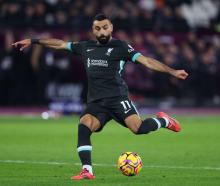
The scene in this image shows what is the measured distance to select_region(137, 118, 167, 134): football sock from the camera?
466 inches

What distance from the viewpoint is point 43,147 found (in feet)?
52.8

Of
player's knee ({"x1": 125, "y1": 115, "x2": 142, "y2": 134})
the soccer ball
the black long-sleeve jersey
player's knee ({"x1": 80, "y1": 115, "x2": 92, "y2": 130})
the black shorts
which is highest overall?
the black long-sleeve jersey

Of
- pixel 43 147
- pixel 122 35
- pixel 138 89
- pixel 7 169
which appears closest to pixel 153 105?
pixel 138 89

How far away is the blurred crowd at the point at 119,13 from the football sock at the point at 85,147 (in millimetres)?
14494

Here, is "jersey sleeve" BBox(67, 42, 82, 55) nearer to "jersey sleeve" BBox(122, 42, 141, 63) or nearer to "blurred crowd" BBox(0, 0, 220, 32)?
"jersey sleeve" BBox(122, 42, 141, 63)

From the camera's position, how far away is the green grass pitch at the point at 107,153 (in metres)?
11.1

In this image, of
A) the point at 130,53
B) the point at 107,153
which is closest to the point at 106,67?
the point at 130,53

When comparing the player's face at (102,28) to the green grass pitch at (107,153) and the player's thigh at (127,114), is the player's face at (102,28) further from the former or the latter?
the green grass pitch at (107,153)

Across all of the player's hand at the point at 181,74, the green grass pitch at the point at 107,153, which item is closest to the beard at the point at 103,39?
the player's hand at the point at 181,74

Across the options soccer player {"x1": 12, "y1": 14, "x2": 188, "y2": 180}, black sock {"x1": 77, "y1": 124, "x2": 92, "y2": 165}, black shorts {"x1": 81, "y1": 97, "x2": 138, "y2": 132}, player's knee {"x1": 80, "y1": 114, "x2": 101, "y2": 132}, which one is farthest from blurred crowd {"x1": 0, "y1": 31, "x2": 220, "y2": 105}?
black sock {"x1": 77, "y1": 124, "x2": 92, "y2": 165}

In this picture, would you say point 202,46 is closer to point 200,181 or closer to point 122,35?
point 122,35

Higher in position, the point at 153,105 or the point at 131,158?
the point at 131,158

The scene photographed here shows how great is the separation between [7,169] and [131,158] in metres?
2.01

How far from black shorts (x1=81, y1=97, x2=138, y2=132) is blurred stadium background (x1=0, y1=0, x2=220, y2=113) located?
13.1m
